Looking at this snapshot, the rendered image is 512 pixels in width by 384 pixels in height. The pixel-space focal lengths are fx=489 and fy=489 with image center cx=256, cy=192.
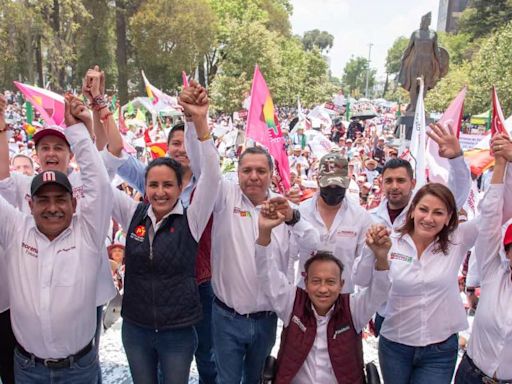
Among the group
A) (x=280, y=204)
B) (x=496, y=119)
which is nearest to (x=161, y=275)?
(x=280, y=204)

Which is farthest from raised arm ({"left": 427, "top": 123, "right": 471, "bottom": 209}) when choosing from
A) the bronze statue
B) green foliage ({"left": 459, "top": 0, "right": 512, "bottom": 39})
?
green foliage ({"left": 459, "top": 0, "right": 512, "bottom": 39})

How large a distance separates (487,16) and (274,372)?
154 feet

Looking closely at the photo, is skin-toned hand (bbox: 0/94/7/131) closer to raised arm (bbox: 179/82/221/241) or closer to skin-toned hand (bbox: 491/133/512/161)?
raised arm (bbox: 179/82/221/241)

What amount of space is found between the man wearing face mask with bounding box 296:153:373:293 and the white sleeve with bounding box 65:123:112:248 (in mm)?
1216

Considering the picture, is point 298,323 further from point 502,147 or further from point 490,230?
point 502,147

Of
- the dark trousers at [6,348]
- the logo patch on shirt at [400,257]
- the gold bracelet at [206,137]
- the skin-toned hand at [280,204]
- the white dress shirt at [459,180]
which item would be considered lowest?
the dark trousers at [6,348]

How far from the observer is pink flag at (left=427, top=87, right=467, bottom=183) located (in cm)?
460

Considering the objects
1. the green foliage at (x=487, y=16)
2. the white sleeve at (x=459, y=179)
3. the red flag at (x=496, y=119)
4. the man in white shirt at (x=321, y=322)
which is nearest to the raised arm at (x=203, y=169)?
the man in white shirt at (x=321, y=322)

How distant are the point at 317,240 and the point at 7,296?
5.78 feet

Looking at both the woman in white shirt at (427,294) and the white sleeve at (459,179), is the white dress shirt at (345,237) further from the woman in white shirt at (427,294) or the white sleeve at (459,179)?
the white sleeve at (459,179)

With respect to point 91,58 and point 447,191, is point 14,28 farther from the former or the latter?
point 447,191

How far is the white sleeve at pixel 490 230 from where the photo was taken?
2.57m

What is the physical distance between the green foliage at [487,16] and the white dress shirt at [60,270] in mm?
45046

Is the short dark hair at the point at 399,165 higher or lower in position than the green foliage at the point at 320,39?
lower
